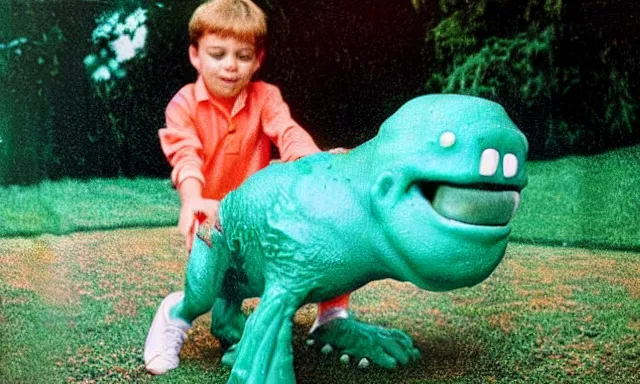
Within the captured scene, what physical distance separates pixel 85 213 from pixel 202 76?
1.06 ft

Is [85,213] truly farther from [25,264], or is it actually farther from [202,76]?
[202,76]

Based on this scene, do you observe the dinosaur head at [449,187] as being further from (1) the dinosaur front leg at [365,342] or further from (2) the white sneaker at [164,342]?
(2) the white sneaker at [164,342]

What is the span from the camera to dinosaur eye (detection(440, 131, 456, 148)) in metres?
1.08

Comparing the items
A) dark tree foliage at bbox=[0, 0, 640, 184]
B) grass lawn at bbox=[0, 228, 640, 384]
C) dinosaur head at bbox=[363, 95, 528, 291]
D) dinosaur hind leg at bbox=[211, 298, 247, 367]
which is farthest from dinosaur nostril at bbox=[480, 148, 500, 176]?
dinosaur hind leg at bbox=[211, 298, 247, 367]

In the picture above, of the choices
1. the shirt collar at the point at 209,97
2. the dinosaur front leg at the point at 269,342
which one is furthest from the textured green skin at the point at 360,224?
the shirt collar at the point at 209,97

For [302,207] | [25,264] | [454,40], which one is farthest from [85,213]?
[454,40]

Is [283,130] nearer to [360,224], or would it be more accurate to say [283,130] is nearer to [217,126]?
[217,126]

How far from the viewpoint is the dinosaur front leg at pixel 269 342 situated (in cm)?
117

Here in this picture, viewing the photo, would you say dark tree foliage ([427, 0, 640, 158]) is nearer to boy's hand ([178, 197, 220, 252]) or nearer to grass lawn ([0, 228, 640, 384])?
grass lawn ([0, 228, 640, 384])

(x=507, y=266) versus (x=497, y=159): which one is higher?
(x=497, y=159)

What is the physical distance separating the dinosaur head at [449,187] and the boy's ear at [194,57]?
1.19 ft

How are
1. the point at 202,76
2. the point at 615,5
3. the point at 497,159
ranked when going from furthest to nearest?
1. the point at 615,5
2. the point at 202,76
3. the point at 497,159

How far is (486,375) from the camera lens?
4.30 feet

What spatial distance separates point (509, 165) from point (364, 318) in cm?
45
